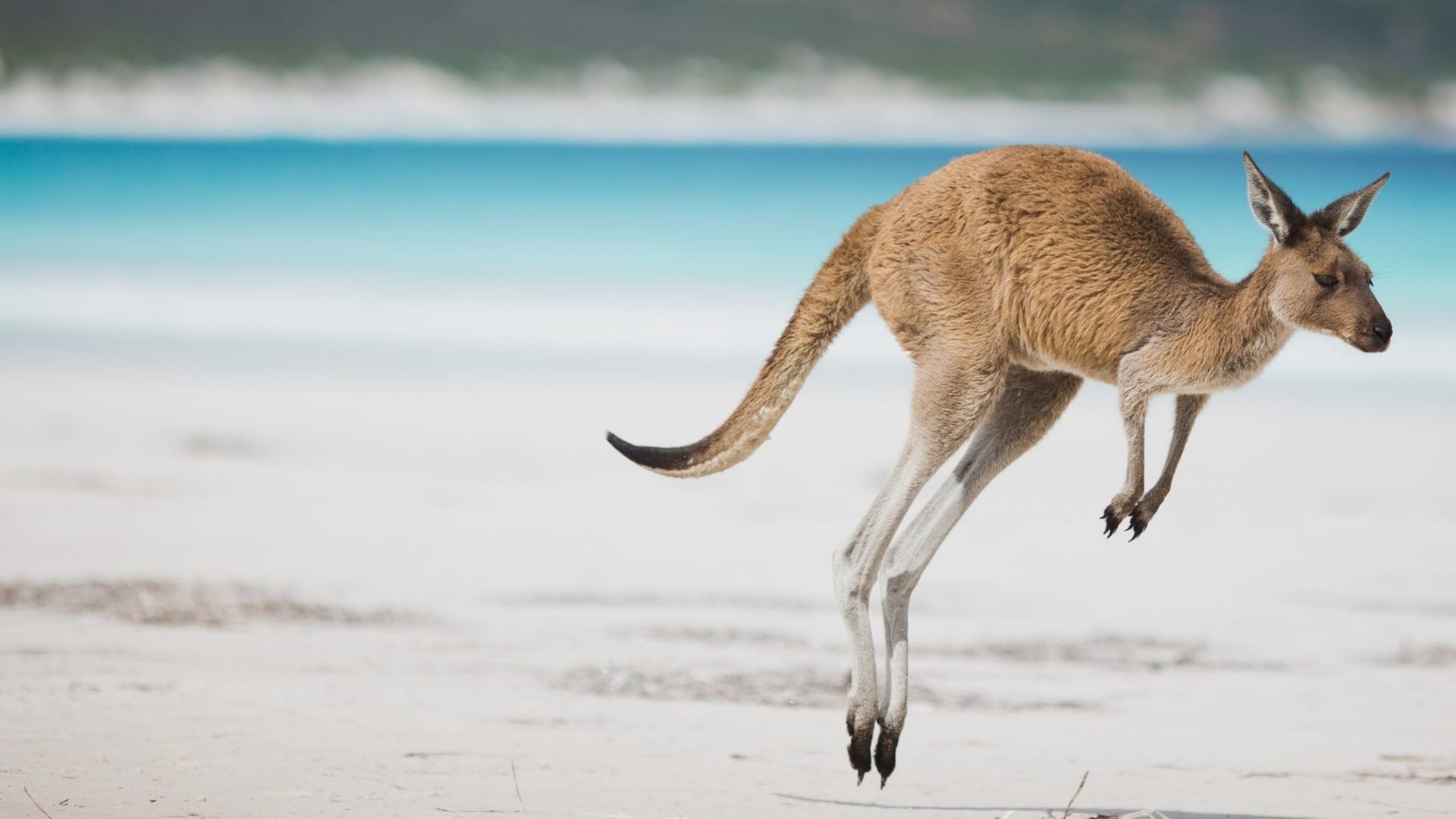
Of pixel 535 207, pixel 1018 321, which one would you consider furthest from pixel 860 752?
pixel 535 207

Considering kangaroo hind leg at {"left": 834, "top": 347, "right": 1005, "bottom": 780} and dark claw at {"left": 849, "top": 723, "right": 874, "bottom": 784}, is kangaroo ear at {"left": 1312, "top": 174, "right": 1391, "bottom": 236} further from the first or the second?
dark claw at {"left": 849, "top": 723, "right": 874, "bottom": 784}

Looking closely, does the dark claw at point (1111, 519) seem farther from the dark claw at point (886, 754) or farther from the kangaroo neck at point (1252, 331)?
the dark claw at point (886, 754)

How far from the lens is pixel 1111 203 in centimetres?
473

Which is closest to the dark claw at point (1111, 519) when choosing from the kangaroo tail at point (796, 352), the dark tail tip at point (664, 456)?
the kangaroo tail at point (796, 352)

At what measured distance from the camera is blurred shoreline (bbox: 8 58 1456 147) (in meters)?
28.1

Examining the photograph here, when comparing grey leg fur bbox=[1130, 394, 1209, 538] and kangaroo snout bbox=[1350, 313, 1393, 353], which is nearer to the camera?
kangaroo snout bbox=[1350, 313, 1393, 353]

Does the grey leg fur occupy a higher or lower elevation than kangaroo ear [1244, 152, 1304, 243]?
lower

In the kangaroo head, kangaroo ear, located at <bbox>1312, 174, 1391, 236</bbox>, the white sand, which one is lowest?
the white sand

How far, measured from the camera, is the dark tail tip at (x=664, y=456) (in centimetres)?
480

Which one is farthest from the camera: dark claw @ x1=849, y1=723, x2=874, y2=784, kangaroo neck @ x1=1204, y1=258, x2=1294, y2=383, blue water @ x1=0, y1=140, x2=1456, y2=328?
blue water @ x1=0, y1=140, x2=1456, y2=328

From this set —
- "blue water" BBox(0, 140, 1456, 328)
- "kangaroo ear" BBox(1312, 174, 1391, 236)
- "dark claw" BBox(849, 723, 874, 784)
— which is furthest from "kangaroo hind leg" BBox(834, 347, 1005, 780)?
"blue water" BBox(0, 140, 1456, 328)

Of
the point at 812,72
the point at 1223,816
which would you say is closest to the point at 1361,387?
the point at 1223,816

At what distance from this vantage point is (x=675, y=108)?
2927 cm

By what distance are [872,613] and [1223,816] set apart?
3220mm
